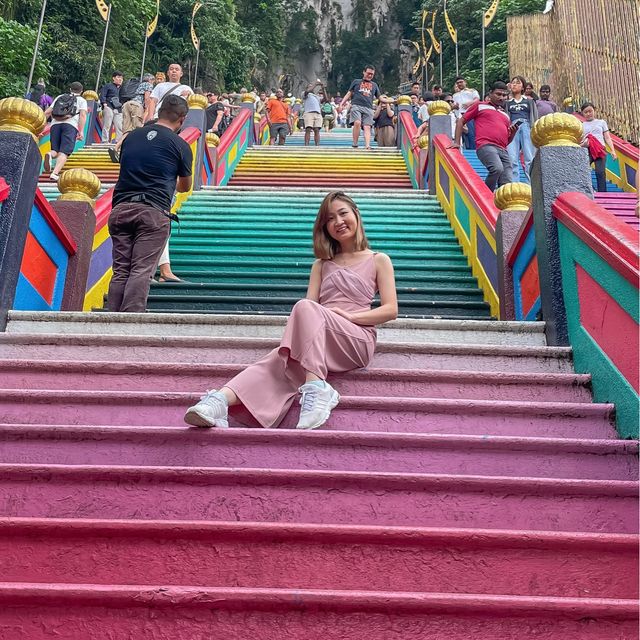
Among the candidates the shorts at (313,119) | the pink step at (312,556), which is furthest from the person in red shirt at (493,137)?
the shorts at (313,119)

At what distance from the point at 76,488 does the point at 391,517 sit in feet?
3.47

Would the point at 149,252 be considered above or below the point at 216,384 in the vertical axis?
above

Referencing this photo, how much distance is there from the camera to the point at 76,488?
262cm

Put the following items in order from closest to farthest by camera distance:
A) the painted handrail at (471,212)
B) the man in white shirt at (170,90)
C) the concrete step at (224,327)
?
1. the concrete step at (224,327)
2. the painted handrail at (471,212)
3. the man in white shirt at (170,90)

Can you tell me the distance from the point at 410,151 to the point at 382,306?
27.1ft

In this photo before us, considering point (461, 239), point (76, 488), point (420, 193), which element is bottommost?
point (76, 488)

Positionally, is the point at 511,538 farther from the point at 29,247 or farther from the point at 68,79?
the point at 68,79

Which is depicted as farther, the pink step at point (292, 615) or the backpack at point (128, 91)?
the backpack at point (128, 91)

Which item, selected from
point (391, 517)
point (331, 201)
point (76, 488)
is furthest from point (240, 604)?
point (331, 201)

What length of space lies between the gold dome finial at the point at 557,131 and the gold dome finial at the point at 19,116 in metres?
2.83

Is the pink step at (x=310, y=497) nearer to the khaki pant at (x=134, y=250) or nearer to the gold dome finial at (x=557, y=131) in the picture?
the khaki pant at (x=134, y=250)

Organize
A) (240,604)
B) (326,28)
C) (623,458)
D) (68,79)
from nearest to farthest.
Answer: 1. (240,604)
2. (623,458)
3. (68,79)
4. (326,28)

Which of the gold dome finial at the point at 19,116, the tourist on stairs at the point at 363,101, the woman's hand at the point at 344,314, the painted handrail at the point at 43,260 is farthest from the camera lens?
the tourist on stairs at the point at 363,101

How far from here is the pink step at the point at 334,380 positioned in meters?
3.45
